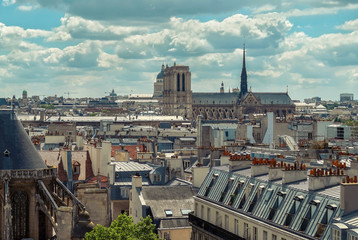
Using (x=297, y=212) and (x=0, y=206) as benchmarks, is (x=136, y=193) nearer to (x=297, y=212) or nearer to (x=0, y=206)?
(x=0, y=206)

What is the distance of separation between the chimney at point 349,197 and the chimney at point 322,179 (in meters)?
3.11

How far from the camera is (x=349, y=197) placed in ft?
95.3

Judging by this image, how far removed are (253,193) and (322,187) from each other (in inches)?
184

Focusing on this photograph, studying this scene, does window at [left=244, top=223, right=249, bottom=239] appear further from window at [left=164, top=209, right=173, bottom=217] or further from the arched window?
window at [left=164, top=209, right=173, bottom=217]

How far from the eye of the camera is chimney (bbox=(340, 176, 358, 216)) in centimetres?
2895

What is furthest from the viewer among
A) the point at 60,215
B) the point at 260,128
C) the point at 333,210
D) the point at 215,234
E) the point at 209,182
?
the point at 260,128

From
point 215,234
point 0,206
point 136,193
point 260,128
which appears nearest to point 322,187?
point 215,234

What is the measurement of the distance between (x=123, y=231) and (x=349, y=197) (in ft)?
31.3

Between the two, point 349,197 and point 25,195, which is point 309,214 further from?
point 25,195

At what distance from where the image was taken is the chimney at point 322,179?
106ft

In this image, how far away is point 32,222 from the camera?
3656cm

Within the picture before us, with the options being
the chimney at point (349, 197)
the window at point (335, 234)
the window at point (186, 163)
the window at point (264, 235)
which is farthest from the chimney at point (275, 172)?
the window at point (186, 163)

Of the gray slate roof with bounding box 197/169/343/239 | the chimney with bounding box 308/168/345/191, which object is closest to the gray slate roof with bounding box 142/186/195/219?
the gray slate roof with bounding box 197/169/343/239

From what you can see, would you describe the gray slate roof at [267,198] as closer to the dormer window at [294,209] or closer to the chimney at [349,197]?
the dormer window at [294,209]
